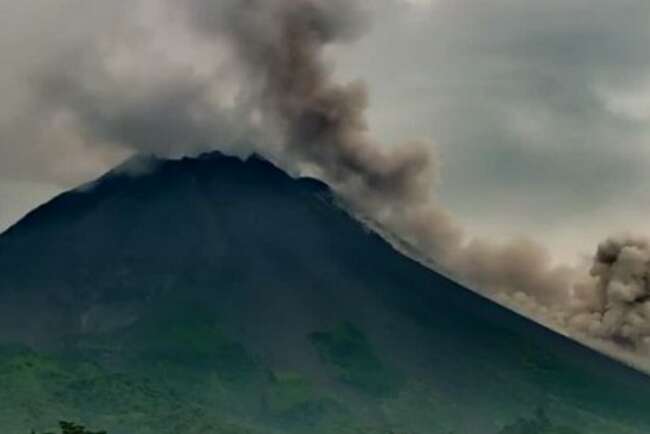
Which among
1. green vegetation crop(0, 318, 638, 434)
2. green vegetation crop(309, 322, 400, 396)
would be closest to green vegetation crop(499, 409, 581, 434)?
green vegetation crop(0, 318, 638, 434)

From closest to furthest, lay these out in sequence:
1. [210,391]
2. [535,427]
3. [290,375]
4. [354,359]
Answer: [535,427] → [210,391] → [290,375] → [354,359]

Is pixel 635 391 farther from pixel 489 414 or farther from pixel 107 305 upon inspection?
pixel 107 305

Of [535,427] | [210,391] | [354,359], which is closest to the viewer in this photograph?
[535,427]

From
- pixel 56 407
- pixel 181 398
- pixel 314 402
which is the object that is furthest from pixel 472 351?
pixel 56 407

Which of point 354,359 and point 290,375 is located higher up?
point 354,359

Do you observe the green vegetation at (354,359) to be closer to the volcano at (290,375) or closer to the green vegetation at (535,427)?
the volcano at (290,375)

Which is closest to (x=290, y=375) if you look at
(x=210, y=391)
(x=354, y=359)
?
(x=210, y=391)

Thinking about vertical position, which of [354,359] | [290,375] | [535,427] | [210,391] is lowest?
[210,391]

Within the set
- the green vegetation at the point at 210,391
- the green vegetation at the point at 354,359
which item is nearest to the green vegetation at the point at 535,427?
the green vegetation at the point at 210,391

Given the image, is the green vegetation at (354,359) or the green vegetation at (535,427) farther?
the green vegetation at (354,359)

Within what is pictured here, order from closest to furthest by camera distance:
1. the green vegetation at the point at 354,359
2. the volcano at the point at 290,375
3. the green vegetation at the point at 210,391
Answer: the green vegetation at the point at 210,391
the volcano at the point at 290,375
the green vegetation at the point at 354,359

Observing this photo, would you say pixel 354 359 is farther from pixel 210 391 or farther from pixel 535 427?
pixel 535 427
